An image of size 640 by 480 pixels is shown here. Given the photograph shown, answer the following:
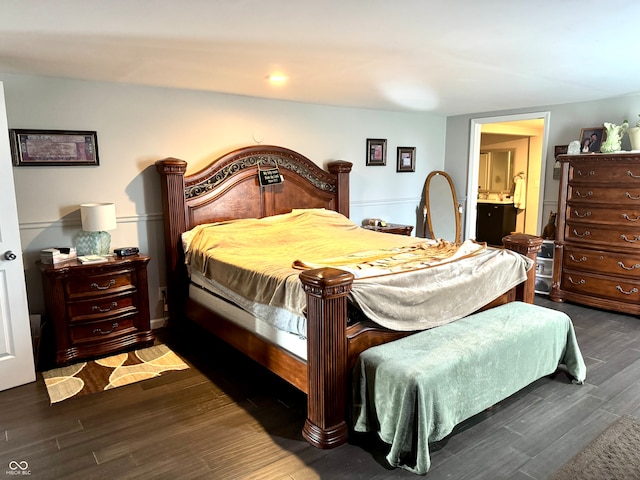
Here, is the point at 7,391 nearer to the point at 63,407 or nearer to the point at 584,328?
the point at 63,407

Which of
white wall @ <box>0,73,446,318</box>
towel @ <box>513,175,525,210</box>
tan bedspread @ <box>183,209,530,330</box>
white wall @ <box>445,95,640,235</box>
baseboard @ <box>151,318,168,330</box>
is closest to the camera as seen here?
tan bedspread @ <box>183,209,530,330</box>

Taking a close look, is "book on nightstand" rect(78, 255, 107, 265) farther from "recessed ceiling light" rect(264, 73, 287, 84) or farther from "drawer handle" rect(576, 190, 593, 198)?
"drawer handle" rect(576, 190, 593, 198)

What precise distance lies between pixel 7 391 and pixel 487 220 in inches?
279

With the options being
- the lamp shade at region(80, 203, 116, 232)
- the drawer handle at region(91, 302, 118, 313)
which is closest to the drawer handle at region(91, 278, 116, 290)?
the drawer handle at region(91, 302, 118, 313)

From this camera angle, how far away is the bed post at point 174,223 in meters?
3.82

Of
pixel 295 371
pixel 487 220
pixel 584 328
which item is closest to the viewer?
pixel 295 371

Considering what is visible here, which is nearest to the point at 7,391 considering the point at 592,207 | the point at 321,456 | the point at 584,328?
the point at 321,456

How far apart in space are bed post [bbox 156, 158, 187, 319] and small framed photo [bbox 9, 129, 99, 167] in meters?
0.55

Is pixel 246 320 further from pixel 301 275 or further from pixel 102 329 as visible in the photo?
pixel 102 329

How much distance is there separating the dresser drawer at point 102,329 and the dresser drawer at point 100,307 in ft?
0.17

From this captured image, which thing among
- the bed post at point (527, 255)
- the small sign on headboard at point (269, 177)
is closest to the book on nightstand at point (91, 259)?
the small sign on headboard at point (269, 177)

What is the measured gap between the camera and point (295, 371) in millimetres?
2531

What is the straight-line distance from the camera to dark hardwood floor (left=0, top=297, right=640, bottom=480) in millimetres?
2117

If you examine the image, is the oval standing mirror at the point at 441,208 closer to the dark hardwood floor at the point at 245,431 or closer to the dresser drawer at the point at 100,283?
the dark hardwood floor at the point at 245,431
